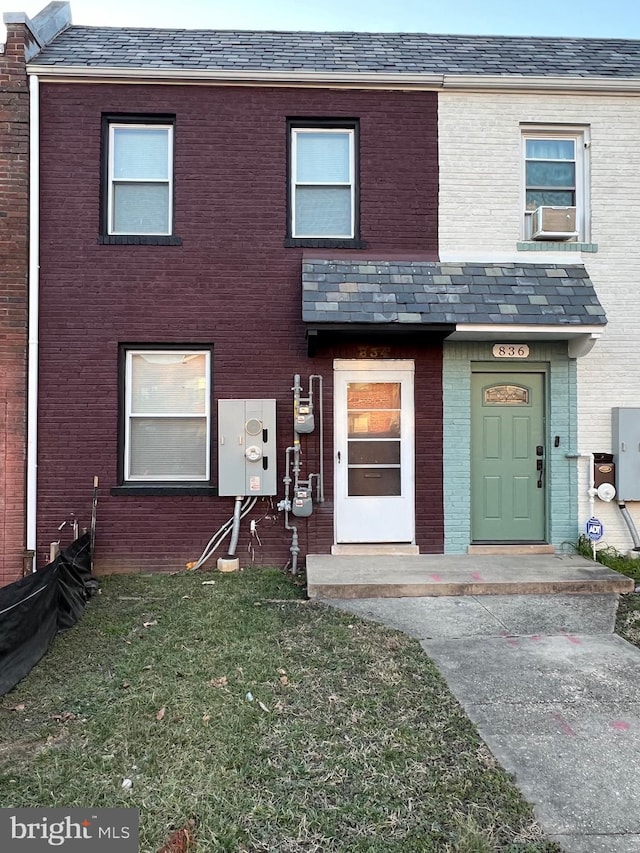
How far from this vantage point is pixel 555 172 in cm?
713

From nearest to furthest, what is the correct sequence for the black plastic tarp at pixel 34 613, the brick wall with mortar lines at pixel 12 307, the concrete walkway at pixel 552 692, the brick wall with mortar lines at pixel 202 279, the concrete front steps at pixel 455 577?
the concrete walkway at pixel 552 692 < the black plastic tarp at pixel 34 613 < the concrete front steps at pixel 455 577 < the brick wall with mortar lines at pixel 12 307 < the brick wall with mortar lines at pixel 202 279

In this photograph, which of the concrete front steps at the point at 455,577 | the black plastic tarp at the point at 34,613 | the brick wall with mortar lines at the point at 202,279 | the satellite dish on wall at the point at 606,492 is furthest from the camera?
the satellite dish on wall at the point at 606,492

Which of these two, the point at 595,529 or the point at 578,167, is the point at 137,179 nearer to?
the point at 578,167

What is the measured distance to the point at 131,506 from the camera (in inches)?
264

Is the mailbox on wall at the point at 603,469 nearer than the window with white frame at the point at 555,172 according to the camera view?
Yes

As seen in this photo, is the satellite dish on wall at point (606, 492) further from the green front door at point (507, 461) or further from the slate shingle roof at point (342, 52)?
the slate shingle roof at point (342, 52)

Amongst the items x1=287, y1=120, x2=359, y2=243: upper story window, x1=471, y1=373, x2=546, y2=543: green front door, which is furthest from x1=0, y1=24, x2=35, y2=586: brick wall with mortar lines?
x1=471, y1=373, x2=546, y2=543: green front door

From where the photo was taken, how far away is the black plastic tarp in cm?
392

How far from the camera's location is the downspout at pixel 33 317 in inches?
259

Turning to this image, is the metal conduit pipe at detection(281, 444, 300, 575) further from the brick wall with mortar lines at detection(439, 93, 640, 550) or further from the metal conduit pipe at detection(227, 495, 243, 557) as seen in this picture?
the brick wall with mortar lines at detection(439, 93, 640, 550)

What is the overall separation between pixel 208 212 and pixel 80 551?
13.9 ft

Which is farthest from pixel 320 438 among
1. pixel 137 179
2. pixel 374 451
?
pixel 137 179

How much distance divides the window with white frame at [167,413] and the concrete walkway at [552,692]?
2.65 metres

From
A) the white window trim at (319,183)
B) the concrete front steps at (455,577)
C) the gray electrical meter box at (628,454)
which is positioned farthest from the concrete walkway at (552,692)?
the white window trim at (319,183)
